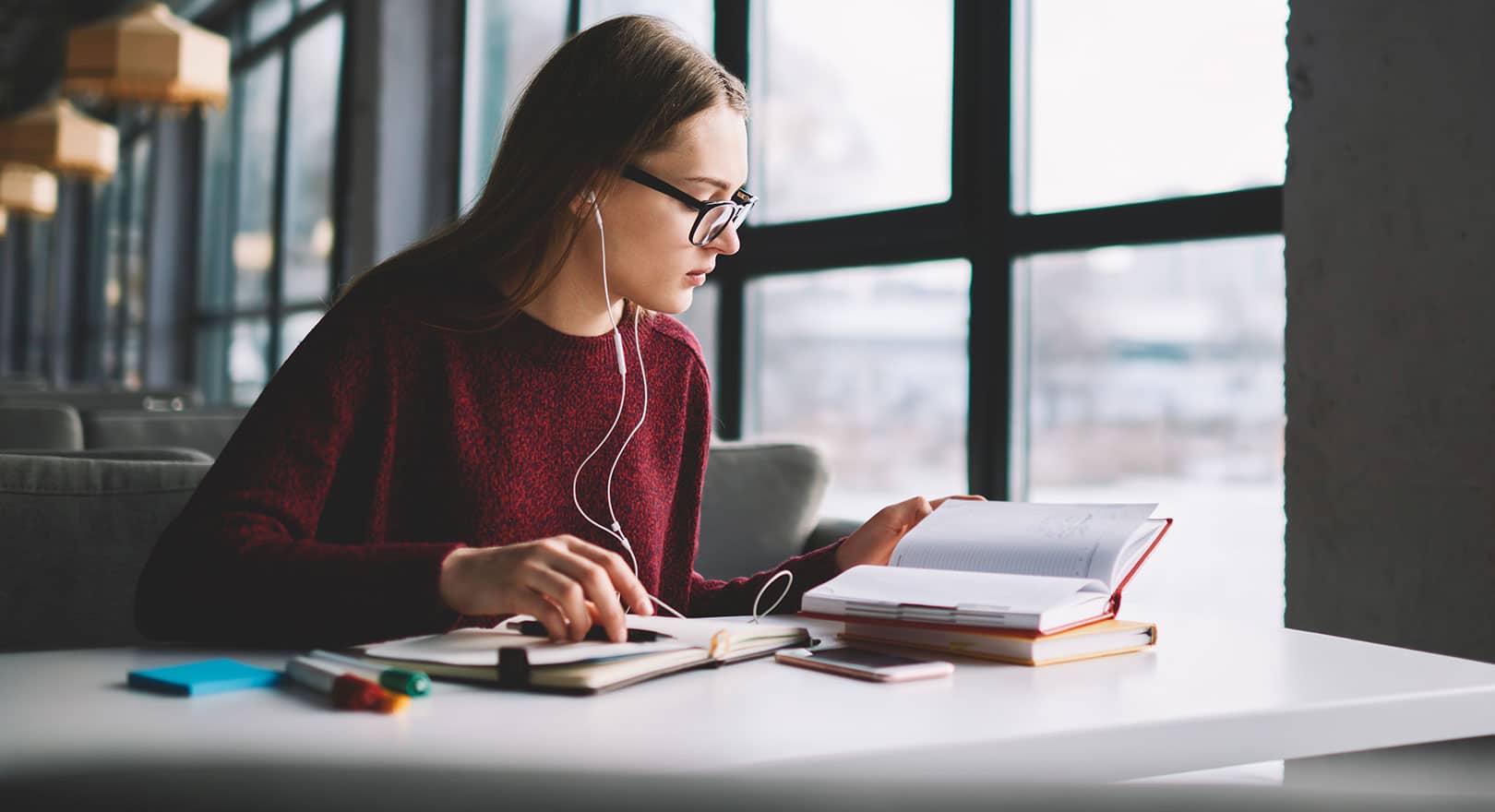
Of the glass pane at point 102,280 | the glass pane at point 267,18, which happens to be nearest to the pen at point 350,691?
the glass pane at point 267,18

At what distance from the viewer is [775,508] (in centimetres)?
217

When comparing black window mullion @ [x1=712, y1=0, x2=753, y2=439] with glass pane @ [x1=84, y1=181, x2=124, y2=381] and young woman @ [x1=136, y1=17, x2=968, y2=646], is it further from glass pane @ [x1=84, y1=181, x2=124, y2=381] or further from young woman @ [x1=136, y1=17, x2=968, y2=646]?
glass pane @ [x1=84, y1=181, x2=124, y2=381]

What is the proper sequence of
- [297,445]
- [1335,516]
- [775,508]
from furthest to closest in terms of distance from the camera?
[775,508] < [1335,516] < [297,445]

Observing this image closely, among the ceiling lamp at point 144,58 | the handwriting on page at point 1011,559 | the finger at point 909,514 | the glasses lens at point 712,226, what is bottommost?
the handwriting on page at point 1011,559

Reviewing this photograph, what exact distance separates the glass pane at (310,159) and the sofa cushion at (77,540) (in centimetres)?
447

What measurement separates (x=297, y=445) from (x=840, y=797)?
0.82 metres

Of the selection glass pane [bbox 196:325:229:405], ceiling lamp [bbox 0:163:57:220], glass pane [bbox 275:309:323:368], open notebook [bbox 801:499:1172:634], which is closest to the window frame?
open notebook [bbox 801:499:1172:634]

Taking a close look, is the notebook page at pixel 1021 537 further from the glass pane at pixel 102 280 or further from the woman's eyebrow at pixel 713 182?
the glass pane at pixel 102 280

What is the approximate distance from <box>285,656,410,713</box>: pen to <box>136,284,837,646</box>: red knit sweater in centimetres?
10

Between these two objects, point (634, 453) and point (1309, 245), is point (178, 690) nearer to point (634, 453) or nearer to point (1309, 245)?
point (634, 453)

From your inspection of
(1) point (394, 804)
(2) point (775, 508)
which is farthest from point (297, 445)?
(2) point (775, 508)

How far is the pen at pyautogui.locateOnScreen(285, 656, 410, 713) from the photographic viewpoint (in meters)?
0.71

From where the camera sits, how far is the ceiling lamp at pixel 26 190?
7766mm

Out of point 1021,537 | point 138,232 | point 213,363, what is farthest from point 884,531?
point 138,232
